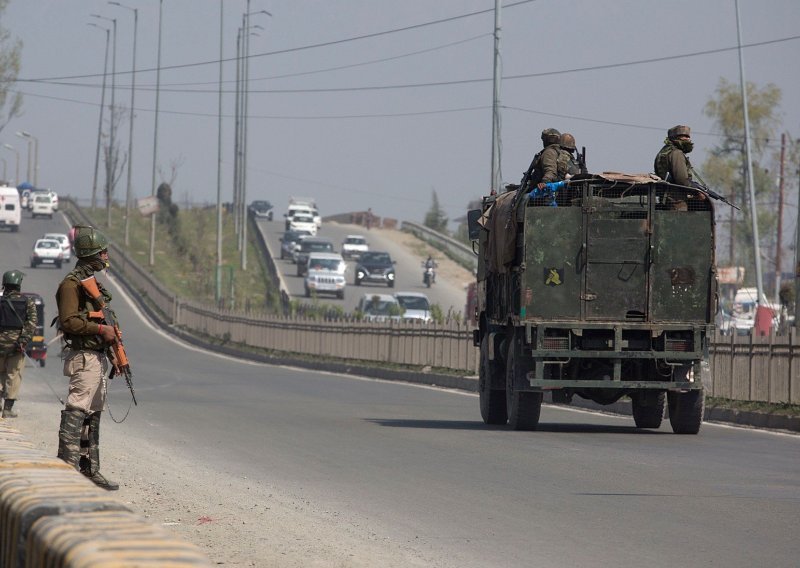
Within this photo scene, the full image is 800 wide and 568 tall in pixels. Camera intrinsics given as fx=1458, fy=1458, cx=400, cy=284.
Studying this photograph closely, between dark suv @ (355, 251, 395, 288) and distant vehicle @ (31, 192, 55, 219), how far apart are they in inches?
1567

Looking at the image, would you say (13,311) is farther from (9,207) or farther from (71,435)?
(9,207)

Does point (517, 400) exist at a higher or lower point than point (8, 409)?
higher

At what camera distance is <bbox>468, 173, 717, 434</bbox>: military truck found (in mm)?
17469

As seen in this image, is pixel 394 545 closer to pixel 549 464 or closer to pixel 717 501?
pixel 717 501

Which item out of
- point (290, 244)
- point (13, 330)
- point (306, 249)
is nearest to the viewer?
point (13, 330)

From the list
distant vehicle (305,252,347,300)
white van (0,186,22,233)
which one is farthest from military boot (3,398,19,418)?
white van (0,186,22,233)

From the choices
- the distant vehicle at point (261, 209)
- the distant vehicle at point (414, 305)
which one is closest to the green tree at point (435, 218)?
the distant vehicle at point (261, 209)

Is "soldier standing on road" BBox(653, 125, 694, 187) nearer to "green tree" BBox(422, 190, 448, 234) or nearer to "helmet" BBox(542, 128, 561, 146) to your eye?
"helmet" BBox(542, 128, 561, 146)

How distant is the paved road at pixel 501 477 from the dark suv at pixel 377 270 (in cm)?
5522

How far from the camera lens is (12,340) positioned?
60.8 feet

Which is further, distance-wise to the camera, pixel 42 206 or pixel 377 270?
pixel 42 206

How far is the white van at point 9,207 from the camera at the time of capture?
325ft

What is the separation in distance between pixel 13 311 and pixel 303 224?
89.0 meters

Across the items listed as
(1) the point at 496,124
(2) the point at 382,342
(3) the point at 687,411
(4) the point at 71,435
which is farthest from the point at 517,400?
(2) the point at 382,342
